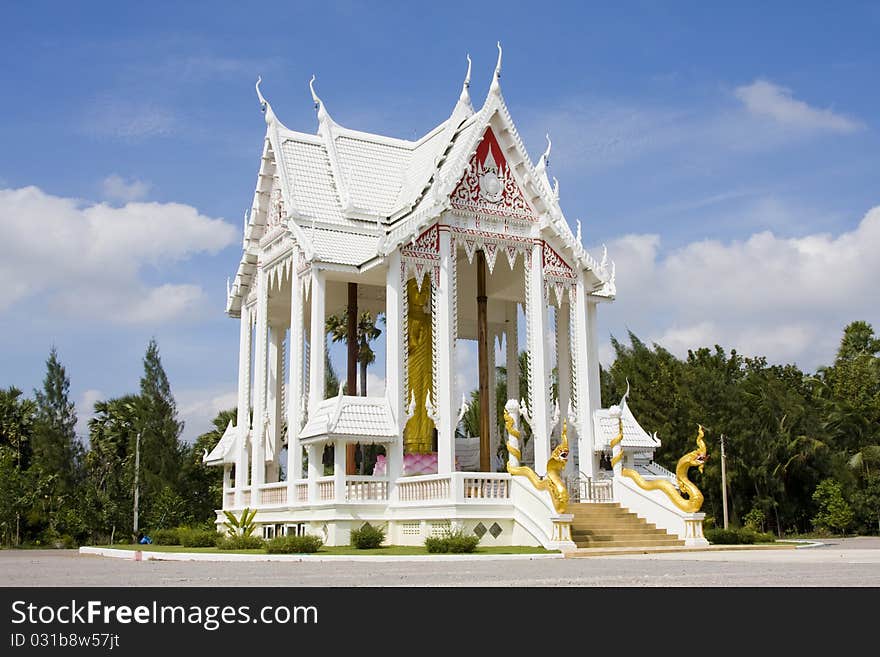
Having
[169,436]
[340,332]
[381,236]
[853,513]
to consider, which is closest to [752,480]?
[853,513]

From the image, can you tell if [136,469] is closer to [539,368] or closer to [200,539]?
[200,539]

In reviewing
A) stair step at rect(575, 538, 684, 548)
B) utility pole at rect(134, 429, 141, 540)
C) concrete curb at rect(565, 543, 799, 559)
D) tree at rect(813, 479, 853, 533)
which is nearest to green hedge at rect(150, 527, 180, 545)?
stair step at rect(575, 538, 684, 548)

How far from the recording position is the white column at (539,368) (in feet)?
79.3

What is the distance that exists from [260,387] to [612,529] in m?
10.8

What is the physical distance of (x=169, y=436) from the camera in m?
43.6

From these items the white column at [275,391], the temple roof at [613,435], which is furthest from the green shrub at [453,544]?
the white column at [275,391]

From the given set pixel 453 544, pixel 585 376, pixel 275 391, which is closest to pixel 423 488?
pixel 453 544

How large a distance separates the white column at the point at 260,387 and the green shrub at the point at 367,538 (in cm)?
686

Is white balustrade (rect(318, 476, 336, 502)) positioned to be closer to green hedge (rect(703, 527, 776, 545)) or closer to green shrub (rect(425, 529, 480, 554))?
green shrub (rect(425, 529, 480, 554))

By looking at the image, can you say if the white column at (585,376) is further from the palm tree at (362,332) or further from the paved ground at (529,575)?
the palm tree at (362,332)

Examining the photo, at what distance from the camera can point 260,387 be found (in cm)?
2705

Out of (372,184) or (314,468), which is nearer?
(314,468)
